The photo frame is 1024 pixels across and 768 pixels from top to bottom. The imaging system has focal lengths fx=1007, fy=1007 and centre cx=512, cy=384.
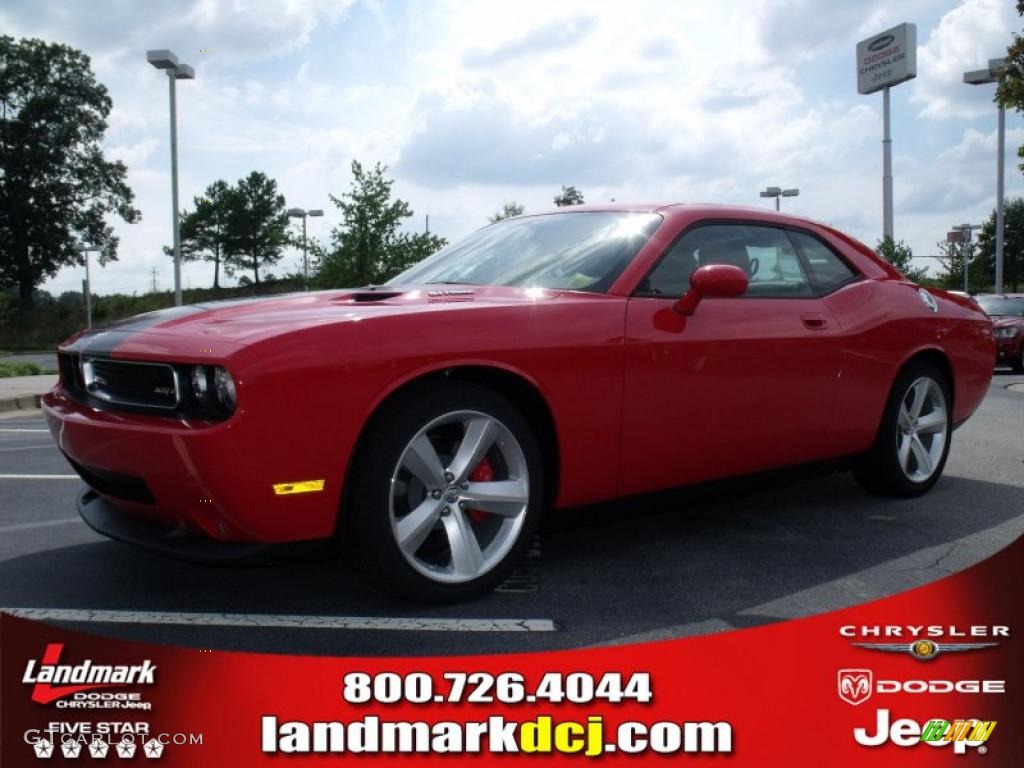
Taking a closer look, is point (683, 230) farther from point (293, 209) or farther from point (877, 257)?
point (293, 209)

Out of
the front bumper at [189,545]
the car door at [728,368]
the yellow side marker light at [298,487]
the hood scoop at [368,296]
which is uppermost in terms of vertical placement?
the hood scoop at [368,296]

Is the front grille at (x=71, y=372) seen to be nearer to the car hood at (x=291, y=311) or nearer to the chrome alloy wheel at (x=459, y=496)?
the car hood at (x=291, y=311)

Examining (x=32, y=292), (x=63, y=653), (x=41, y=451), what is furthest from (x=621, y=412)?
(x=32, y=292)

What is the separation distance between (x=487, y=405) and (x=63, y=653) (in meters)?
A: 1.46

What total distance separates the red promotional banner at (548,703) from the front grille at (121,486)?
66 centimetres

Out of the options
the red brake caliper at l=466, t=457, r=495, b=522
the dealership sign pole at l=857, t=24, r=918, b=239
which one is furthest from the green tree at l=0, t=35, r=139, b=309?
the red brake caliper at l=466, t=457, r=495, b=522

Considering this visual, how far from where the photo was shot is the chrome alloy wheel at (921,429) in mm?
5035

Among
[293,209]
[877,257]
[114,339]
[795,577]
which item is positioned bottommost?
[795,577]

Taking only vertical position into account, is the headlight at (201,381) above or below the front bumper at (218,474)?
above

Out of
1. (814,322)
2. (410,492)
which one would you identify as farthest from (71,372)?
(814,322)

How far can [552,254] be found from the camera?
403cm

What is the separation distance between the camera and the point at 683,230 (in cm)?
410

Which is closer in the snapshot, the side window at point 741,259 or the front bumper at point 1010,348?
the side window at point 741,259

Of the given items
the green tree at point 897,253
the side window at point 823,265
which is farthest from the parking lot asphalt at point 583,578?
the green tree at point 897,253
